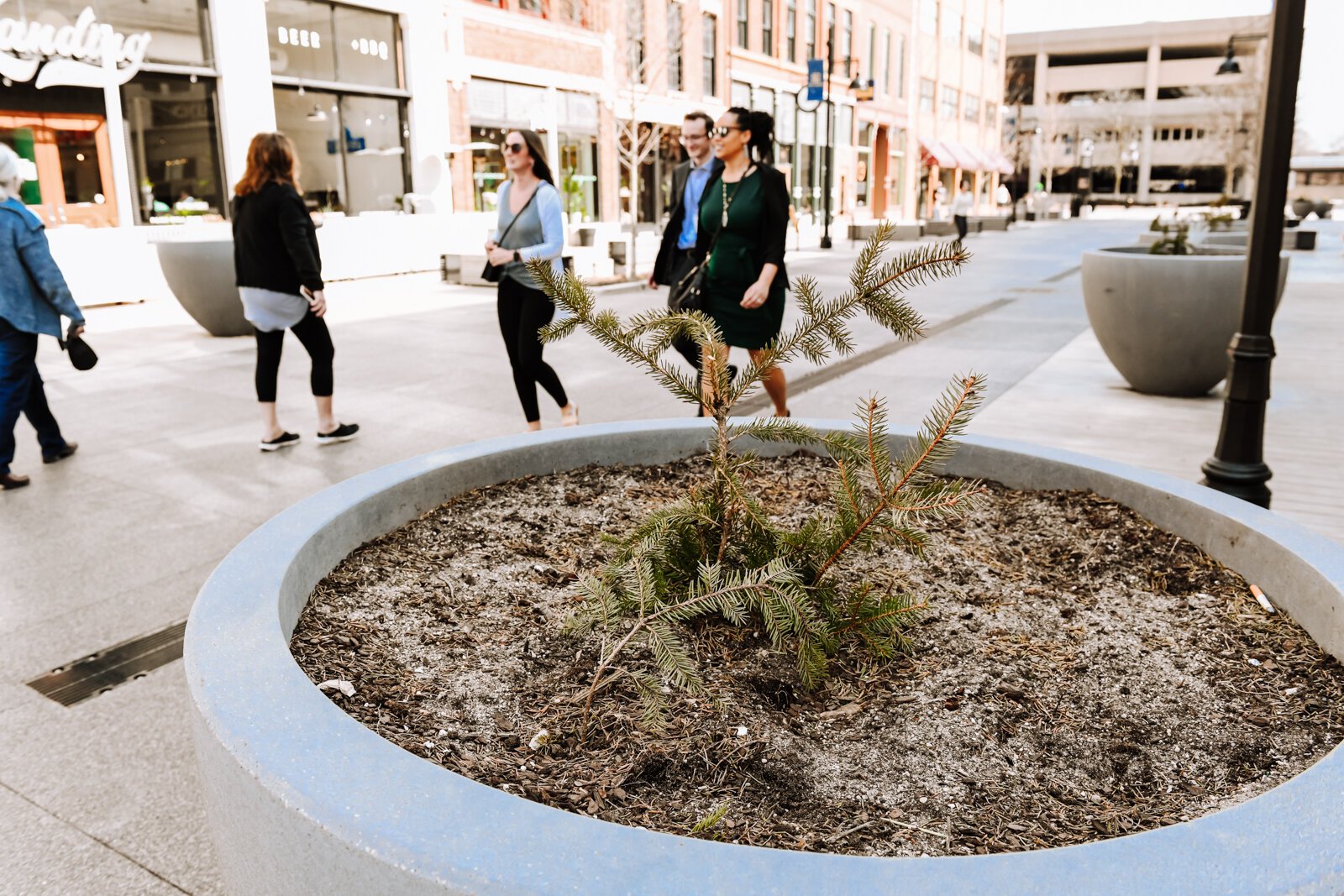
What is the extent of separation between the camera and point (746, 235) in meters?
5.59

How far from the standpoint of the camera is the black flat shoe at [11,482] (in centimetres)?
586

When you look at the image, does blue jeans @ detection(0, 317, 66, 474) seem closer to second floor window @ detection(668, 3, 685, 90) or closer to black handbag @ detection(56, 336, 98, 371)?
black handbag @ detection(56, 336, 98, 371)

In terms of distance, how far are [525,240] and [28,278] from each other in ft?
9.90

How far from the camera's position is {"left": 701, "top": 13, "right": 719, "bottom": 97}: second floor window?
1398 inches

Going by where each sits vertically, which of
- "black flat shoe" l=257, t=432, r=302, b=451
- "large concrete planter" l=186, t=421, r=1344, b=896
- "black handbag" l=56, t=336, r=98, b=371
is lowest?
"black flat shoe" l=257, t=432, r=302, b=451


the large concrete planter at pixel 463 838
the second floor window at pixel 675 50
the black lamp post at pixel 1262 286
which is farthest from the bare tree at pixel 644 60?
the large concrete planter at pixel 463 838

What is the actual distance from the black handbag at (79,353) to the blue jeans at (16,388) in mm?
181

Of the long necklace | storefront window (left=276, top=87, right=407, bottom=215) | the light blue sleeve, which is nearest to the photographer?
the long necklace

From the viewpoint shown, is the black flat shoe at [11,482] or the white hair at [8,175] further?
the white hair at [8,175]

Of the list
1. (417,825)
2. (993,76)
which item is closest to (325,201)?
(417,825)

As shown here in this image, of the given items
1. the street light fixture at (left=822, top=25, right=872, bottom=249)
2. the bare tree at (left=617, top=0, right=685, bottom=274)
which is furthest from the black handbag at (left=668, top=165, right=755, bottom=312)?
the bare tree at (left=617, top=0, right=685, bottom=274)

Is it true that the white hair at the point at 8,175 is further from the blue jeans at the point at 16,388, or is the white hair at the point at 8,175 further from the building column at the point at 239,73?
the building column at the point at 239,73

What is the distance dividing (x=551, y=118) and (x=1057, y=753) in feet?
84.2

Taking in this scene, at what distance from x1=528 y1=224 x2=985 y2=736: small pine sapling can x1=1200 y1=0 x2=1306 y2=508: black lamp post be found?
2.77 metres
